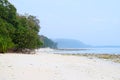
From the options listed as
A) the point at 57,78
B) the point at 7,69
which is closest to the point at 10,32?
the point at 7,69

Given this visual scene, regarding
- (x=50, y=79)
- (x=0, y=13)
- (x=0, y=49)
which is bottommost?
(x=50, y=79)

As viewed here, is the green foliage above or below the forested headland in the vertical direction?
below

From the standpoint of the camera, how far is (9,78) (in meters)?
12.9

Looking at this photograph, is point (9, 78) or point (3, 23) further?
point (3, 23)

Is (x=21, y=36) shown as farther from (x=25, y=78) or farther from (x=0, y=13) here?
(x=25, y=78)

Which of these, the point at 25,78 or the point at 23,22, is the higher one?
the point at 23,22

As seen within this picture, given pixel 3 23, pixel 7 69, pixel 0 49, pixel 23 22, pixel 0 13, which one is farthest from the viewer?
pixel 23 22

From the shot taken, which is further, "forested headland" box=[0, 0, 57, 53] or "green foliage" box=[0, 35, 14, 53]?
"forested headland" box=[0, 0, 57, 53]

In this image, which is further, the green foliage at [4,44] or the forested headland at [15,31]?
the forested headland at [15,31]

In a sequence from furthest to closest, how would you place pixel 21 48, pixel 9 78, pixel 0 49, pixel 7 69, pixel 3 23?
1. pixel 21 48
2. pixel 3 23
3. pixel 0 49
4. pixel 7 69
5. pixel 9 78

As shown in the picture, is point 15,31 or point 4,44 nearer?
point 4,44

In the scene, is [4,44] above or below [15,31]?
below

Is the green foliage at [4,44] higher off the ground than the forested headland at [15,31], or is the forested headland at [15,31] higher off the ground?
the forested headland at [15,31]

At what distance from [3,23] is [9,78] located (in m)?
18.6
